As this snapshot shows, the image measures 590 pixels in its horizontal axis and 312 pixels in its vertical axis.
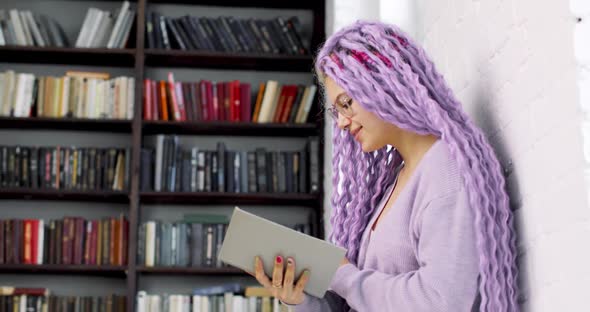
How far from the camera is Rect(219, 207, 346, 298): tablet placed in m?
1.67

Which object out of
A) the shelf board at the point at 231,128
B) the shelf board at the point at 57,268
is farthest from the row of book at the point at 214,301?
the shelf board at the point at 231,128

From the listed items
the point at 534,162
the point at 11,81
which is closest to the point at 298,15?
the point at 11,81

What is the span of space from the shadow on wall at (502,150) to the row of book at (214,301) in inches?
91.4

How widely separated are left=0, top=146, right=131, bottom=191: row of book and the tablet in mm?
2472

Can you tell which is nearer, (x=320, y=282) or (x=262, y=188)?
(x=320, y=282)

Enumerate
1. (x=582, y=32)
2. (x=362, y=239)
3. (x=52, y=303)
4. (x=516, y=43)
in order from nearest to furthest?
(x=582, y=32) → (x=516, y=43) → (x=362, y=239) → (x=52, y=303)

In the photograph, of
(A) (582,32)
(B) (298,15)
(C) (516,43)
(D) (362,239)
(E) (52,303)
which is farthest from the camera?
(B) (298,15)

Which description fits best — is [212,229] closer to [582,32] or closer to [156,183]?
[156,183]

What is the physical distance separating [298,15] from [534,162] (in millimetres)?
3178

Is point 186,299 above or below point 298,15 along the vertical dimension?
below

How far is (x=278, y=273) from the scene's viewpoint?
1.71 m

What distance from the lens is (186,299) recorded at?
4.06 metres

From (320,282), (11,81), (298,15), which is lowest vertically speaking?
(320,282)

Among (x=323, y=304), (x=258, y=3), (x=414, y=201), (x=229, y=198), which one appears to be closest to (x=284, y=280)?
(x=323, y=304)
